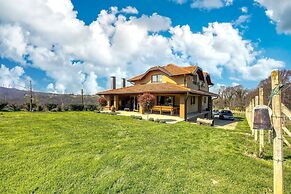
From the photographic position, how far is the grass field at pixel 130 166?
15.2 feet

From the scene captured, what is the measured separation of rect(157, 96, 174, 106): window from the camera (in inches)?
861

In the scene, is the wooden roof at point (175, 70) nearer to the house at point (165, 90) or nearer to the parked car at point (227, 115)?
the house at point (165, 90)

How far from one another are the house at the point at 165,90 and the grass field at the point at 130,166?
1159cm

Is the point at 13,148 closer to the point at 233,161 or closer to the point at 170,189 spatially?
the point at 170,189

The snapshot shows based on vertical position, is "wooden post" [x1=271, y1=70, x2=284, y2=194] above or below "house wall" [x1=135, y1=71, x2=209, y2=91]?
below

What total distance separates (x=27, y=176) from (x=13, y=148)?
254 cm

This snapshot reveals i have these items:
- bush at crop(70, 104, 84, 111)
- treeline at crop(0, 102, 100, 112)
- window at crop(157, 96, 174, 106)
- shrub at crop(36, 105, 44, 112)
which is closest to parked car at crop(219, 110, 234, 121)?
window at crop(157, 96, 174, 106)

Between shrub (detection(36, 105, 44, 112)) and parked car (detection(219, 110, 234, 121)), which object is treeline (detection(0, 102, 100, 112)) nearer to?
shrub (detection(36, 105, 44, 112))

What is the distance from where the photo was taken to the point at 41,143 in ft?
25.8

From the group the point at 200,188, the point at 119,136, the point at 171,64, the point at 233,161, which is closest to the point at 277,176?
the point at 200,188

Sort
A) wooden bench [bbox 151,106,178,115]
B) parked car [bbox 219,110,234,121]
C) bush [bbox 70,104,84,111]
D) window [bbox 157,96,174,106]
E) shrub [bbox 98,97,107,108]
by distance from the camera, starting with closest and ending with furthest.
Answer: wooden bench [bbox 151,106,178,115] < window [bbox 157,96,174,106] < parked car [bbox 219,110,234,121] < shrub [bbox 98,97,107,108] < bush [bbox 70,104,84,111]

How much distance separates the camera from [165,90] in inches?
727

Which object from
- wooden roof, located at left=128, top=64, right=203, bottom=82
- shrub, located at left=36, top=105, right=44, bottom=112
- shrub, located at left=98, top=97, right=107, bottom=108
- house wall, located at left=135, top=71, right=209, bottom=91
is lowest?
shrub, located at left=36, top=105, right=44, bottom=112

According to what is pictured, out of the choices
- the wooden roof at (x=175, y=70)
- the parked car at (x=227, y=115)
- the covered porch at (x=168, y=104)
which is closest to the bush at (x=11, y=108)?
the covered porch at (x=168, y=104)
